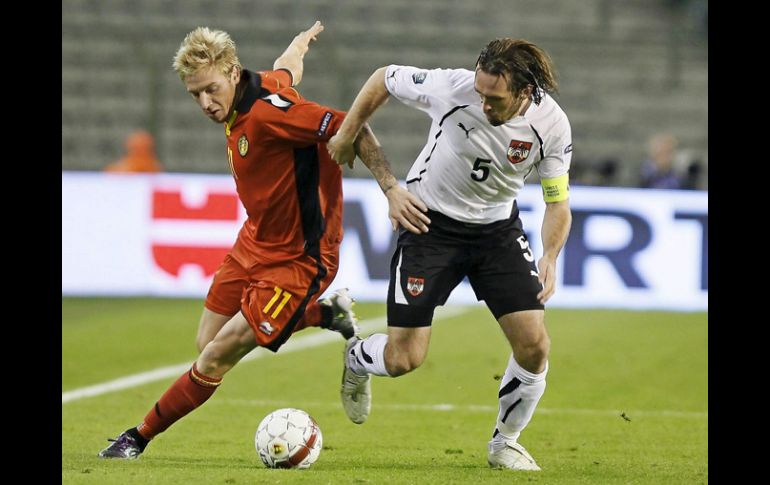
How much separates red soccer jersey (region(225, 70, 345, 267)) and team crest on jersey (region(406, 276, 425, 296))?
0.60 m

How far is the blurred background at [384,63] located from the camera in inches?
646

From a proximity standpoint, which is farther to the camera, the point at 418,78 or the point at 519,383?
the point at 519,383

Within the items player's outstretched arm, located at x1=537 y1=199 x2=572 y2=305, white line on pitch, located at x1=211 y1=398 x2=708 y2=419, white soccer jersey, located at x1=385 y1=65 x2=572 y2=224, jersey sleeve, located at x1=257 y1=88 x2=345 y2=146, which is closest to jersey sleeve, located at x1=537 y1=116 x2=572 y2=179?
white soccer jersey, located at x1=385 y1=65 x2=572 y2=224

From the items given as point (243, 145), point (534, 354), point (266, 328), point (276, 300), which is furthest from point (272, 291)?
point (534, 354)

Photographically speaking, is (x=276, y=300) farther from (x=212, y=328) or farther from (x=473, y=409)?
(x=473, y=409)

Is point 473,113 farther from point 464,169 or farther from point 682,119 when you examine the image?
point 682,119

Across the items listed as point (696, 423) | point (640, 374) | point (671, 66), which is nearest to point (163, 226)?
point (640, 374)

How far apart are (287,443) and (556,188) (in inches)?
68.1

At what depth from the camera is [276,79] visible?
20.8ft

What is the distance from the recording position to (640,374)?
32.1 ft

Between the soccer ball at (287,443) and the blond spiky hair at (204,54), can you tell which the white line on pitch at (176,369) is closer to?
the soccer ball at (287,443)

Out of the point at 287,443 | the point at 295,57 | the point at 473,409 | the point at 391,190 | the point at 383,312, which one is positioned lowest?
the point at 473,409

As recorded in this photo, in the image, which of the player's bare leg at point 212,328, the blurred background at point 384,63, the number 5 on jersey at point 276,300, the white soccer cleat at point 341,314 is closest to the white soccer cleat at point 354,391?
the white soccer cleat at point 341,314

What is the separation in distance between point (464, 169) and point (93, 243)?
7439 millimetres
